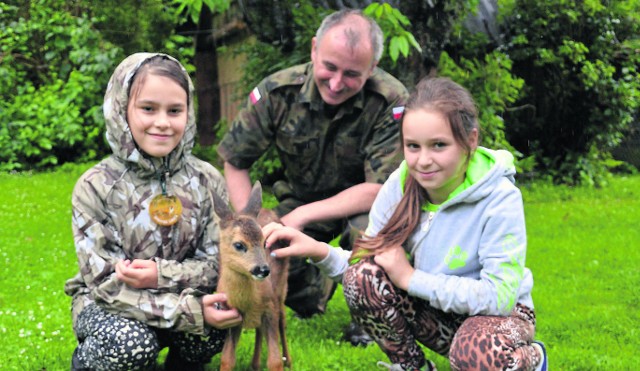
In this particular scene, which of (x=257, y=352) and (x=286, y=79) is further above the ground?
(x=286, y=79)

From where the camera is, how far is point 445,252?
141 inches

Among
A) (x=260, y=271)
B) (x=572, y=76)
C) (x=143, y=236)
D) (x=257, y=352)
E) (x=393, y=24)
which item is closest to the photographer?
(x=260, y=271)

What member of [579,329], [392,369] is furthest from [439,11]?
[392,369]

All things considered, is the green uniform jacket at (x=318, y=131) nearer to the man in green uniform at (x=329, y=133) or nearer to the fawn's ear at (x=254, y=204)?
the man in green uniform at (x=329, y=133)

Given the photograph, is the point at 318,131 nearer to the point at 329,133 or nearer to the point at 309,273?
the point at 329,133

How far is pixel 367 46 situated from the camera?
4.62 metres

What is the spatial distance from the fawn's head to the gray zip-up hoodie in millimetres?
690

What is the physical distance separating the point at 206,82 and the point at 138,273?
1165 cm

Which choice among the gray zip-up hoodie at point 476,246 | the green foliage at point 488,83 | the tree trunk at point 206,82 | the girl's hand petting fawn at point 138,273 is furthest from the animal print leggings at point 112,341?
the tree trunk at point 206,82

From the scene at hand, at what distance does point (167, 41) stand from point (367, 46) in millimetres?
9930

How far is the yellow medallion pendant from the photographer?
376 cm

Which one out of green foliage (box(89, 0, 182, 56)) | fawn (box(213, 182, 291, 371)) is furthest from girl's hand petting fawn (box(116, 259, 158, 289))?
green foliage (box(89, 0, 182, 56))

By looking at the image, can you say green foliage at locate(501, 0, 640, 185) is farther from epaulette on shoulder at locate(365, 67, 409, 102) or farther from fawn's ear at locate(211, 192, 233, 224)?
fawn's ear at locate(211, 192, 233, 224)

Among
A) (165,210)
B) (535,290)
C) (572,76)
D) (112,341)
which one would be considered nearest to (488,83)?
(572,76)
